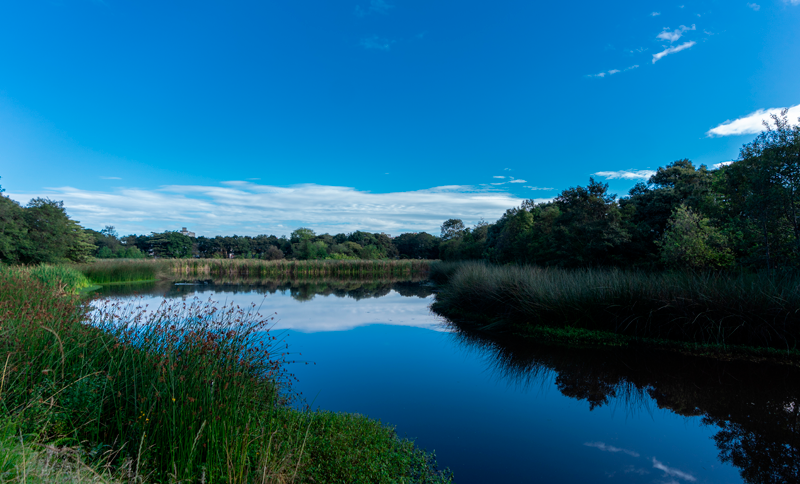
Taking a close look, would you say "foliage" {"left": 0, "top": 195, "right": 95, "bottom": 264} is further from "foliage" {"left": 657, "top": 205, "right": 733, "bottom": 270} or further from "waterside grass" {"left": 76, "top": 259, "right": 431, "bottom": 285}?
"foliage" {"left": 657, "top": 205, "right": 733, "bottom": 270}

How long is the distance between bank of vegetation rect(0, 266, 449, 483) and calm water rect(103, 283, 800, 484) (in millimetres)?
915

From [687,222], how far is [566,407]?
10.5m

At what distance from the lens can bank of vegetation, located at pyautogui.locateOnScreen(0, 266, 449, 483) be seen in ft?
8.95

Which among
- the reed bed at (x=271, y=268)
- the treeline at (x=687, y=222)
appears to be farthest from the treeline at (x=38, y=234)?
the treeline at (x=687, y=222)

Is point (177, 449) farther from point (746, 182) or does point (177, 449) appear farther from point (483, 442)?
point (746, 182)

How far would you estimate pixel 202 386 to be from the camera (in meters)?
3.24

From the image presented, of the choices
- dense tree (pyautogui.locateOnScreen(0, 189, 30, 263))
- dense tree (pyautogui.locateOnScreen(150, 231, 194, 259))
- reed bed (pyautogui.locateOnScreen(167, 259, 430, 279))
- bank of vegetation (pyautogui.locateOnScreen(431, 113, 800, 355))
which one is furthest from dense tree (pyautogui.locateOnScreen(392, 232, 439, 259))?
dense tree (pyautogui.locateOnScreen(0, 189, 30, 263))

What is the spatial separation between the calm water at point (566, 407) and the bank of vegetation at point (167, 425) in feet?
3.00

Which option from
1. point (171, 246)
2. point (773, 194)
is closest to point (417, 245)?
point (171, 246)

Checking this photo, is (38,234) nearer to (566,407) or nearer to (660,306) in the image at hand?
(566,407)

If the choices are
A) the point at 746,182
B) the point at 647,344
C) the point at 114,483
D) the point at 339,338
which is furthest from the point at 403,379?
the point at 746,182

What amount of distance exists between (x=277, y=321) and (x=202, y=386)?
29.7ft

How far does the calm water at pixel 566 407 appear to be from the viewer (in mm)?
3936

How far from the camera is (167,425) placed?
2877 mm
